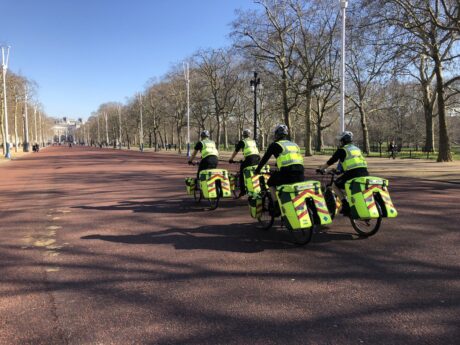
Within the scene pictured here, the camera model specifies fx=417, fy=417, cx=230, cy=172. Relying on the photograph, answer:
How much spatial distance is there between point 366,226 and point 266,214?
179cm

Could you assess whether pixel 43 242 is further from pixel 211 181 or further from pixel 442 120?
pixel 442 120

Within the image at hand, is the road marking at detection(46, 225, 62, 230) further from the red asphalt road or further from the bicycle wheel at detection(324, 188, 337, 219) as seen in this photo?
the bicycle wheel at detection(324, 188, 337, 219)

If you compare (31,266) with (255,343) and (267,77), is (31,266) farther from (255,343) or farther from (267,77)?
(267,77)

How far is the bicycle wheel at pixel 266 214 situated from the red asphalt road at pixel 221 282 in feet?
0.56

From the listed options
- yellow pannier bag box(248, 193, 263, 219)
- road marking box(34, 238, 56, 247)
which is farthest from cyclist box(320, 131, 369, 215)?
road marking box(34, 238, 56, 247)

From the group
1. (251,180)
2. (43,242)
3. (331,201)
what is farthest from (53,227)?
(331,201)

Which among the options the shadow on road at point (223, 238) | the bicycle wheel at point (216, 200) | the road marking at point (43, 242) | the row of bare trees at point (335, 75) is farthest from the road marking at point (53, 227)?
the row of bare trees at point (335, 75)

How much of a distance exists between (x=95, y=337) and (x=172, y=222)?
489 centimetres

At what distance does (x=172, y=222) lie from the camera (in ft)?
27.8

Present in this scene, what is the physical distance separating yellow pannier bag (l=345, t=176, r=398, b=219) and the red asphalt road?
480 millimetres

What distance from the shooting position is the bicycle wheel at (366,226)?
7047mm

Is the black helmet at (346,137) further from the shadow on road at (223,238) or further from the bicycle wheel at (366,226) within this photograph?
the shadow on road at (223,238)

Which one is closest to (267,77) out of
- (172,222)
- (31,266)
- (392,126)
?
(392,126)

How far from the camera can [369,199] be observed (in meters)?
6.68
